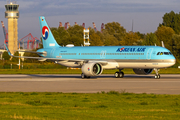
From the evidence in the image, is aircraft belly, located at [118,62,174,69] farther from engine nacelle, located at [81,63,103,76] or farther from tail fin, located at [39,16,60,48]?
tail fin, located at [39,16,60,48]

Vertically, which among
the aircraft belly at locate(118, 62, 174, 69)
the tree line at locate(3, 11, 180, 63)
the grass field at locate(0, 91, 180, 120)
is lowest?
the grass field at locate(0, 91, 180, 120)

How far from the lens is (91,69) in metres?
41.3

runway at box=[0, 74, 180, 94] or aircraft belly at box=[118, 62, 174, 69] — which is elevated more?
aircraft belly at box=[118, 62, 174, 69]

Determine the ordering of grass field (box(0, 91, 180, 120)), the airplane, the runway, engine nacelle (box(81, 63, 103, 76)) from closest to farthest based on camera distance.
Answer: grass field (box(0, 91, 180, 120)) < the runway < the airplane < engine nacelle (box(81, 63, 103, 76))

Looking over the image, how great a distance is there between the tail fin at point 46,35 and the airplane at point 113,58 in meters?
1.23

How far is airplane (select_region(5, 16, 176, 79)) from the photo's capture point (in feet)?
131

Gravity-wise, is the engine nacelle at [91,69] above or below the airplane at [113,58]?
below

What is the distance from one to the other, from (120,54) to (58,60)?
31.7 feet

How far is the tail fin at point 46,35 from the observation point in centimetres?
5066

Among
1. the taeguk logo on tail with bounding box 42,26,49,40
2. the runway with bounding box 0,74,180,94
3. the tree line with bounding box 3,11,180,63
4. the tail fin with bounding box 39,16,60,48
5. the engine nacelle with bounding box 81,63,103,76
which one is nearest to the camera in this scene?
the runway with bounding box 0,74,180,94

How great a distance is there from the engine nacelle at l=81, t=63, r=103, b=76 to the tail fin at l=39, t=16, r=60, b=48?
10562 millimetres

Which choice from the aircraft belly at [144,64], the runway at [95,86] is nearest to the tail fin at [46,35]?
the aircraft belly at [144,64]

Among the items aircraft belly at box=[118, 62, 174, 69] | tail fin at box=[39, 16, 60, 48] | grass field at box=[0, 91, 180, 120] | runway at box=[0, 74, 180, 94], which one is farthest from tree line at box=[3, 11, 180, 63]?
grass field at box=[0, 91, 180, 120]

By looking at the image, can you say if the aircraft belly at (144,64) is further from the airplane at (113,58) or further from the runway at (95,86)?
the runway at (95,86)
